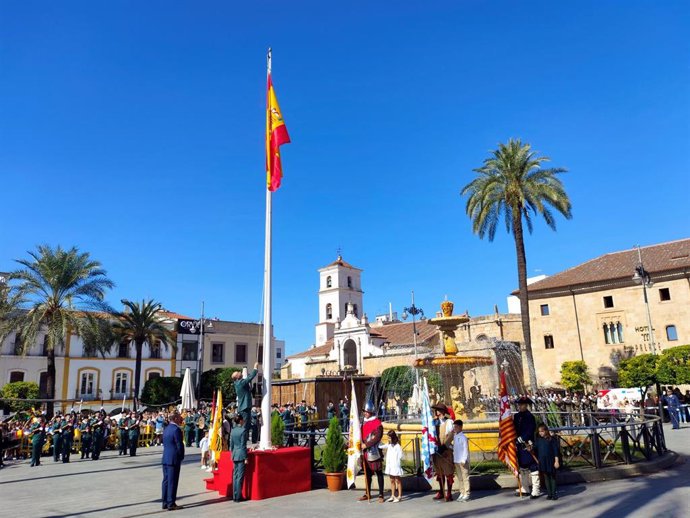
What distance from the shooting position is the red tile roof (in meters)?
39.0

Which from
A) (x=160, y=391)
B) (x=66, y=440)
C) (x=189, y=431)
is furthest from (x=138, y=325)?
(x=66, y=440)

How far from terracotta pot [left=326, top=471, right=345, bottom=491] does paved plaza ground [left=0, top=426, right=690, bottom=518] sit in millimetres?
197

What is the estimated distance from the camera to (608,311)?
40.5m

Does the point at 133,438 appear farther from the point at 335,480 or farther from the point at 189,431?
the point at 335,480

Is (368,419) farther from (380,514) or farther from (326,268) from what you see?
(326,268)

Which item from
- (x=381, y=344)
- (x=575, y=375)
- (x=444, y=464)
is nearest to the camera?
(x=444, y=464)

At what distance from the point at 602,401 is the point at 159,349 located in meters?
38.9

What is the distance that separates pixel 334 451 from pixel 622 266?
39.4 metres

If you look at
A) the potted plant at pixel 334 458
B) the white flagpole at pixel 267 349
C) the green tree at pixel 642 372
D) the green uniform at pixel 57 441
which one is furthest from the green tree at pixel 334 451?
the green tree at pixel 642 372

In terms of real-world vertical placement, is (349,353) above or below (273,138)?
below

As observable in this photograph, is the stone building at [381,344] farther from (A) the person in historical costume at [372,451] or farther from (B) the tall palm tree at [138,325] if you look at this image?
(A) the person in historical costume at [372,451]

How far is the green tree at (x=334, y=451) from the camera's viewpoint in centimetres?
1023

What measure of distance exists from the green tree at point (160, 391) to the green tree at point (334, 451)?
3591cm

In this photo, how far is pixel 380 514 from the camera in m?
8.05
